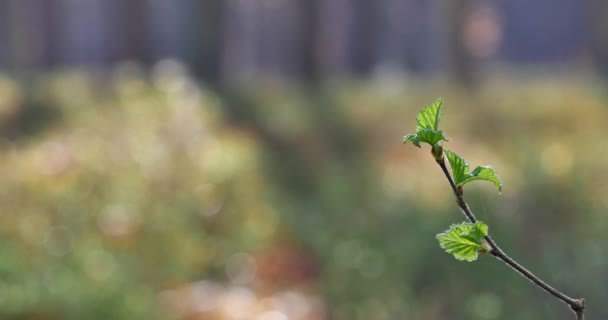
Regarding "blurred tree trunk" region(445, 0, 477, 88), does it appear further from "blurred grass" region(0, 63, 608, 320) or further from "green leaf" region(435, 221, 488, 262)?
"green leaf" region(435, 221, 488, 262)

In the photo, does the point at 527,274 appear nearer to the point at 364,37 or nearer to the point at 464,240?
the point at 464,240

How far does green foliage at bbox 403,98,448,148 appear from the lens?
1.11 meters

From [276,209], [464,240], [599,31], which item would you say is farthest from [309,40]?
[464,240]

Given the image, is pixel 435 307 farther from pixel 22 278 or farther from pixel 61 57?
pixel 61 57

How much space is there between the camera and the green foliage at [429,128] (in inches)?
43.6

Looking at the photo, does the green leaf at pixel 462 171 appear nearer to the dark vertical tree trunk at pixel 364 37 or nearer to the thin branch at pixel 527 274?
the thin branch at pixel 527 274

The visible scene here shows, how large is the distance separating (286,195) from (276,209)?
0.69m

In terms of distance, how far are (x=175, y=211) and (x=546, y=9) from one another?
127ft

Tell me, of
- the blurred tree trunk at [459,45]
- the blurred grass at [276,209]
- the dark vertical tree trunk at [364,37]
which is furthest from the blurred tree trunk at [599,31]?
the dark vertical tree trunk at [364,37]

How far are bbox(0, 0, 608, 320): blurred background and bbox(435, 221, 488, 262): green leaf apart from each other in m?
1.47

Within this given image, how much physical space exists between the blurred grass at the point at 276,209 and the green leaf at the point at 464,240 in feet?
7.01

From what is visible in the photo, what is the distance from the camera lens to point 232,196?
7.80 m

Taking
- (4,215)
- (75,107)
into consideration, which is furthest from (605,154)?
(75,107)

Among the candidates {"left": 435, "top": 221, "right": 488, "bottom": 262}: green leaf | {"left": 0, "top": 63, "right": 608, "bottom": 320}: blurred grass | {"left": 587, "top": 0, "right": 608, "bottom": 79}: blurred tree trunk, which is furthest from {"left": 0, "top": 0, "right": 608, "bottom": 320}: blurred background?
{"left": 587, "top": 0, "right": 608, "bottom": 79}: blurred tree trunk
